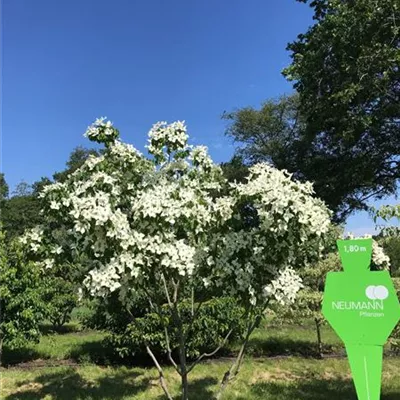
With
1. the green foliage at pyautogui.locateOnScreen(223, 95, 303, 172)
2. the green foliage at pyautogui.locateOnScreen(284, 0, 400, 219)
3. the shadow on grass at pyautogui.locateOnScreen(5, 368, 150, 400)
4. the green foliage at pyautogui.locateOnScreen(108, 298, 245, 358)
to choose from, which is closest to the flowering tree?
the shadow on grass at pyautogui.locateOnScreen(5, 368, 150, 400)

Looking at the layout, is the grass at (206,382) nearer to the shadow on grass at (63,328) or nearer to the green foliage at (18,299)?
the green foliage at (18,299)

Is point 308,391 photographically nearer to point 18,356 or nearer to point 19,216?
point 18,356

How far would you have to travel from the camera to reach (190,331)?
855 centimetres

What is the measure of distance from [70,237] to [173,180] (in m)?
1.28

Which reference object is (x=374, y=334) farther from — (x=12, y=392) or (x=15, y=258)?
(x=15, y=258)

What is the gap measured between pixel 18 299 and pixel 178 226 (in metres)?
5.17

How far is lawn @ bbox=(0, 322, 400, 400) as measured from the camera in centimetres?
718

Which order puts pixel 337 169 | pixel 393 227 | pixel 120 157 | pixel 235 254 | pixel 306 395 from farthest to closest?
pixel 337 169
pixel 306 395
pixel 120 157
pixel 393 227
pixel 235 254

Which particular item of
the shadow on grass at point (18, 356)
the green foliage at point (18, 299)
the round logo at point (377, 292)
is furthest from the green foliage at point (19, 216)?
the round logo at point (377, 292)

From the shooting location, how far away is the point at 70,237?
491 cm

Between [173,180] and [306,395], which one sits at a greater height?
[173,180]

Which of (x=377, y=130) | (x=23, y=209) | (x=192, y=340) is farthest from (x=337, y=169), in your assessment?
(x=23, y=209)

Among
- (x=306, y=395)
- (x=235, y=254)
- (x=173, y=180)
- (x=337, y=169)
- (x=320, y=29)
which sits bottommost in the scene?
(x=306, y=395)

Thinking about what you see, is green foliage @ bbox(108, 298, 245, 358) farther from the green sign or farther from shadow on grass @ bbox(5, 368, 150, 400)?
the green sign
